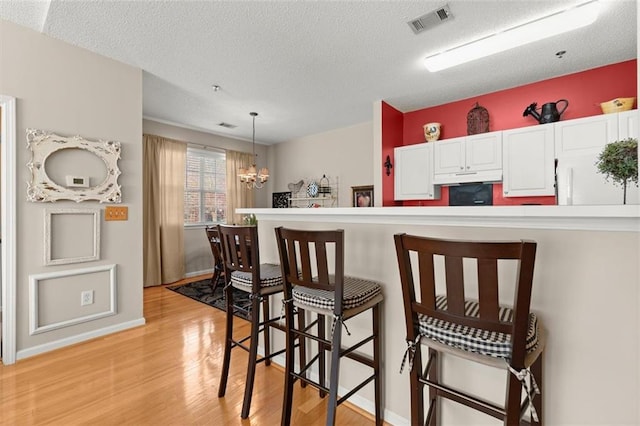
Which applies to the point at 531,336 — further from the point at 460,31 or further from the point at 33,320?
the point at 33,320

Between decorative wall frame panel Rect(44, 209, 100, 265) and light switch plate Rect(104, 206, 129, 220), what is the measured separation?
73 mm

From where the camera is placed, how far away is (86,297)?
2.62 m

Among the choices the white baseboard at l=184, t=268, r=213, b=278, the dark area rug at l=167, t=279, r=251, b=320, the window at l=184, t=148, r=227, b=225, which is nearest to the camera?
the dark area rug at l=167, t=279, r=251, b=320

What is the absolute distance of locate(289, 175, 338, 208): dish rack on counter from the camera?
17.6 ft

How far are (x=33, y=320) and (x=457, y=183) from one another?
450cm

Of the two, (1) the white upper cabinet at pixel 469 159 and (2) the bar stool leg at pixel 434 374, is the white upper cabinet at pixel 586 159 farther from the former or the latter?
(2) the bar stool leg at pixel 434 374

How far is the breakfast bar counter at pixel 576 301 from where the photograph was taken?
98 cm

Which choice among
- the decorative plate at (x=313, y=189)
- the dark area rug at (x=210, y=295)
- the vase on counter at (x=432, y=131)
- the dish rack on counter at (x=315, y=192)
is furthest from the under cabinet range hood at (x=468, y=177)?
the dark area rug at (x=210, y=295)

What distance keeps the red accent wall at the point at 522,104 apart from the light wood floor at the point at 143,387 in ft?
9.39

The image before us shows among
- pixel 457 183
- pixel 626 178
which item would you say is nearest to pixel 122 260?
pixel 626 178

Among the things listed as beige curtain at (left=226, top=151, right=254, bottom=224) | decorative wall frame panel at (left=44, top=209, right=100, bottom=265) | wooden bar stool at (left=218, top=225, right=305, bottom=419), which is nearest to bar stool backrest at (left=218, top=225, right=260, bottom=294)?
wooden bar stool at (left=218, top=225, right=305, bottom=419)

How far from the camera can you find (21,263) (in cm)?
228

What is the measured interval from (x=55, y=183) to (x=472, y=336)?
3195mm

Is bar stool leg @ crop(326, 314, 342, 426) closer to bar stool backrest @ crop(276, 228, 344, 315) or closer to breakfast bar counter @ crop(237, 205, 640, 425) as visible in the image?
bar stool backrest @ crop(276, 228, 344, 315)
